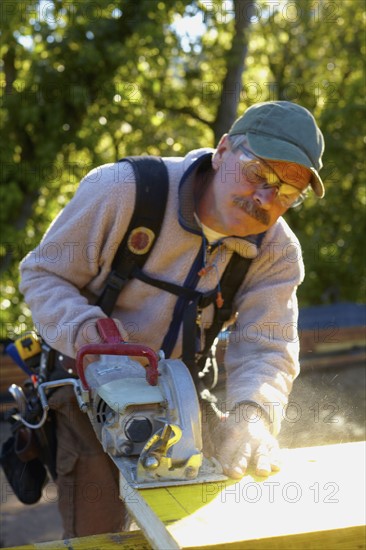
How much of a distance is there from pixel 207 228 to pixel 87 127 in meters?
5.01

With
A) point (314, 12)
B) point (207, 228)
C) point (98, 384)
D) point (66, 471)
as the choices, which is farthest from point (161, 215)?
point (314, 12)

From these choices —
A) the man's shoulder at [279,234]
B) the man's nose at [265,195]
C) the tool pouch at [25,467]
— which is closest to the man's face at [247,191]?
the man's nose at [265,195]

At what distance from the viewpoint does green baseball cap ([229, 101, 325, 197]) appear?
2.32 m

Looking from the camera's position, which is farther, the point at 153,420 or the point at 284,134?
the point at 284,134

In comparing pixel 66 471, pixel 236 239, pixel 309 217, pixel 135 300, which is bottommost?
pixel 309 217

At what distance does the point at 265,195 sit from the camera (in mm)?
2383

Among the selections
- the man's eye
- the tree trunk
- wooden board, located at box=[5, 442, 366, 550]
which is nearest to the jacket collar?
the man's eye

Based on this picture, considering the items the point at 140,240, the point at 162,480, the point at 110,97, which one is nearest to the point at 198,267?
the point at 140,240

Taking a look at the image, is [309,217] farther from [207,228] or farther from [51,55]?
[207,228]

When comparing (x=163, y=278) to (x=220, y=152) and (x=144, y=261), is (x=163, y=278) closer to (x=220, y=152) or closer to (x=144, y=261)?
(x=144, y=261)

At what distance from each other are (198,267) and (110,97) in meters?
5.07

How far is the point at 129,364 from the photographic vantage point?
2123 mm

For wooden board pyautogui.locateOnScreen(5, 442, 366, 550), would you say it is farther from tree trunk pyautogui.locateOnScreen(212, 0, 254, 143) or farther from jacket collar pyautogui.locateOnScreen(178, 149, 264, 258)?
tree trunk pyautogui.locateOnScreen(212, 0, 254, 143)

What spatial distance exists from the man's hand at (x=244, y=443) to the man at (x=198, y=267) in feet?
0.03
